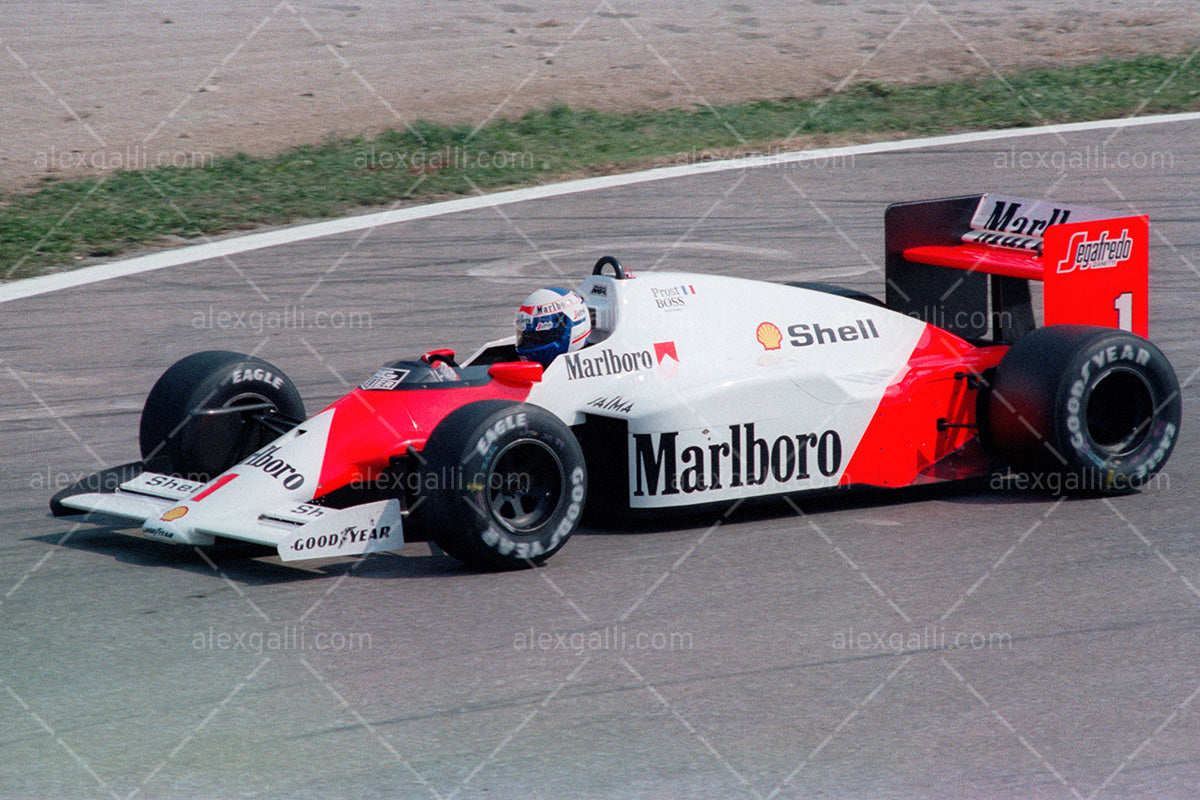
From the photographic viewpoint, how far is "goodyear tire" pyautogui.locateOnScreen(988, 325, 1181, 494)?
7688 millimetres

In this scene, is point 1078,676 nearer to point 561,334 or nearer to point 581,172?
point 561,334

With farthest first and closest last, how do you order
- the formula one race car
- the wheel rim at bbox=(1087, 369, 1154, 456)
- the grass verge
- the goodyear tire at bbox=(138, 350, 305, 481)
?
the grass verge < the wheel rim at bbox=(1087, 369, 1154, 456) < the goodyear tire at bbox=(138, 350, 305, 481) < the formula one race car

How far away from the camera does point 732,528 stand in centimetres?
746

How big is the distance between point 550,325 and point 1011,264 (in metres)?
2.68

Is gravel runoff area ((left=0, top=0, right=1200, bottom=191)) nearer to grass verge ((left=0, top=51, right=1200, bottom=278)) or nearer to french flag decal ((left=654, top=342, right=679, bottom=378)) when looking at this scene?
grass verge ((left=0, top=51, right=1200, bottom=278))

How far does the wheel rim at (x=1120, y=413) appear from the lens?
26.2 ft

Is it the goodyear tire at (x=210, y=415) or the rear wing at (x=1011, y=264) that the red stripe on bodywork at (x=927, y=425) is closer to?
the rear wing at (x=1011, y=264)

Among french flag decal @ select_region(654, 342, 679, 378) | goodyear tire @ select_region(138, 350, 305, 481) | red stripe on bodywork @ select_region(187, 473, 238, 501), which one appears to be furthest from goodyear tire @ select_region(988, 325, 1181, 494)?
red stripe on bodywork @ select_region(187, 473, 238, 501)

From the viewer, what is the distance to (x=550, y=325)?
24.2 feet

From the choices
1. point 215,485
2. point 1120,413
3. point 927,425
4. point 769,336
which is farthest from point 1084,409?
point 215,485

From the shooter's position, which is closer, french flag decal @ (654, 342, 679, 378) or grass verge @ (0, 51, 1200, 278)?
french flag decal @ (654, 342, 679, 378)

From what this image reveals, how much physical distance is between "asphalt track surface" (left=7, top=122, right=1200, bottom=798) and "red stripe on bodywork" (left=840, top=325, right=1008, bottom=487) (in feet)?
0.61

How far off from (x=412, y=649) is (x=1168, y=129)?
56.0 ft

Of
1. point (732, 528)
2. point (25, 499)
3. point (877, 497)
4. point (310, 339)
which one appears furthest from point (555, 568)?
point (310, 339)
